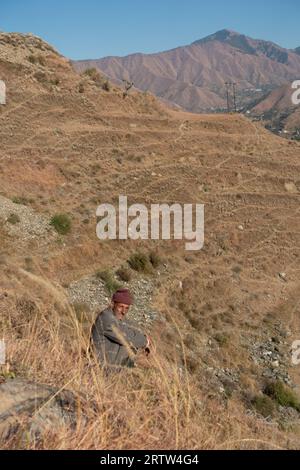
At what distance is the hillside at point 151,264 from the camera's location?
2762 millimetres

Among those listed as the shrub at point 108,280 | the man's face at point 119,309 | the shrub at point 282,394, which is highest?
the man's face at point 119,309

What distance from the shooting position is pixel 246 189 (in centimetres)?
2555

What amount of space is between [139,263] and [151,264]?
0.69m

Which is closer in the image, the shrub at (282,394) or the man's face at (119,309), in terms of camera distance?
the man's face at (119,309)

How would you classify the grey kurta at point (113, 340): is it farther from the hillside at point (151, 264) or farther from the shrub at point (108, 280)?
the shrub at point (108, 280)

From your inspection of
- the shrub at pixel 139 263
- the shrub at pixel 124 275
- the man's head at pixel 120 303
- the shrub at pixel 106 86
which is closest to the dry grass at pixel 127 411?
the man's head at pixel 120 303

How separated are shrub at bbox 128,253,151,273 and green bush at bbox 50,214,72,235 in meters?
2.61

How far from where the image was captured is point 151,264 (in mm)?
16547

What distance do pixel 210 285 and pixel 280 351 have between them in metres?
3.83

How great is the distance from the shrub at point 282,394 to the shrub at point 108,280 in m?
5.22

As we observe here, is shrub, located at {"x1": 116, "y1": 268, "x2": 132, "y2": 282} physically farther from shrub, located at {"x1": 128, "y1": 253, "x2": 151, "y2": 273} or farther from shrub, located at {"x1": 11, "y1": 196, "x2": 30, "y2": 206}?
shrub, located at {"x1": 11, "y1": 196, "x2": 30, "y2": 206}

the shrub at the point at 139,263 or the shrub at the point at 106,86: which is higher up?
the shrub at the point at 106,86

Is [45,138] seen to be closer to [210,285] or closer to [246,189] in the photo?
[246,189]
